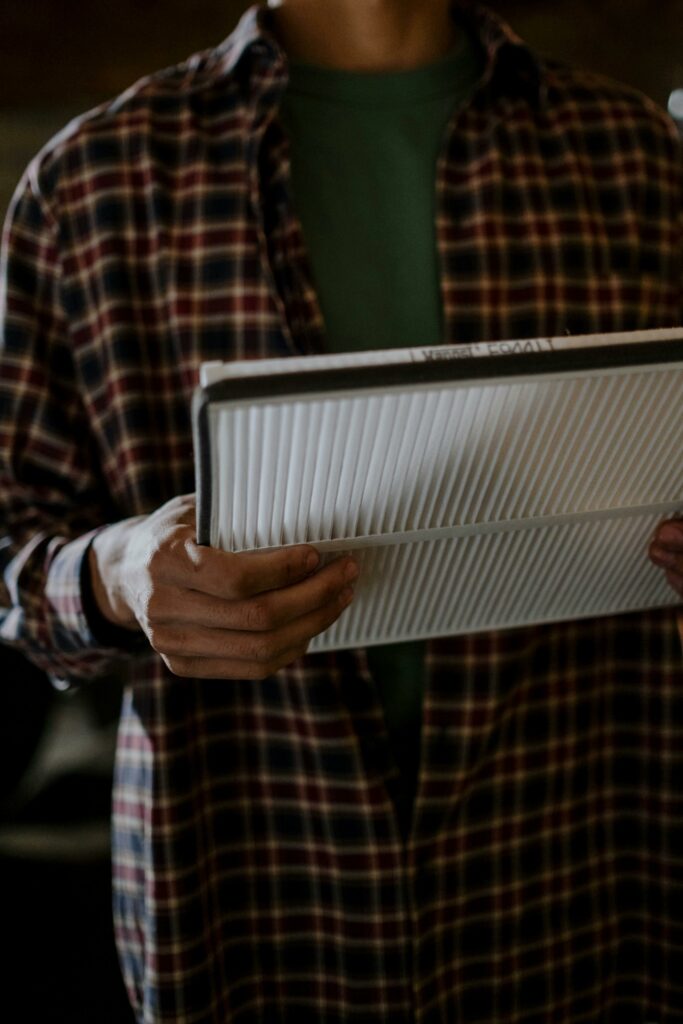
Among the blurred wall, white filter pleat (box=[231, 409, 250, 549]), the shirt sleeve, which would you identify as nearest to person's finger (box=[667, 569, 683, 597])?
white filter pleat (box=[231, 409, 250, 549])

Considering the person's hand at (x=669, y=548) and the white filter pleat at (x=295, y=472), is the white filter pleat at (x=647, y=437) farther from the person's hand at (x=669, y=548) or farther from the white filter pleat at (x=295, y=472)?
the white filter pleat at (x=295, y=472)

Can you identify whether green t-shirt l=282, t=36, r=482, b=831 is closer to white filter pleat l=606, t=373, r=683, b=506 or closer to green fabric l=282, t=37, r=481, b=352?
green fabric l=282, t=37, r=481, b=352

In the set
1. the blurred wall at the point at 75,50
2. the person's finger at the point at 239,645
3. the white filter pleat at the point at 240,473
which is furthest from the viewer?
A: the blurred wall at the point at 75,50

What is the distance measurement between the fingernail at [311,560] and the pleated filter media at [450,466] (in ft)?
0.06

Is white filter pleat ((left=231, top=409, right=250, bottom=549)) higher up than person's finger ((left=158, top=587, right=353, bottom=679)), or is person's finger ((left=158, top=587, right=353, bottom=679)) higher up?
white filter pleat ((left=231, top=409, right=250, bottom=549))

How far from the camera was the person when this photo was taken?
2.56 ft

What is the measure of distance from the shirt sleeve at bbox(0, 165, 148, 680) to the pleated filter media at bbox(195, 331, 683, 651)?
0.25 metres

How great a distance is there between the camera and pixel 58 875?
1.47 meters

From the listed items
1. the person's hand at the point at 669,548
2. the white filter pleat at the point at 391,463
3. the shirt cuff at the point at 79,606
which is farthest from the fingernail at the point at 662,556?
the shirt cuff at the point at 79,606

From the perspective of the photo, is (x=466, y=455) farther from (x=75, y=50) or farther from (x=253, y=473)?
(x=75, y=50)

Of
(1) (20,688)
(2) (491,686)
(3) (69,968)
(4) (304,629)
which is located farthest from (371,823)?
(3) (69,968)

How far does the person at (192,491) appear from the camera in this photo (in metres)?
0.78

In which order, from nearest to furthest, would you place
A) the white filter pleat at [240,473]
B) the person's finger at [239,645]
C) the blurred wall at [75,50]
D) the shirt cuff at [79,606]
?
the white filter pleat at [240,473]
the person's finger at [239,645]
the shirt cuff at [79,606]
the blurred wall at [75,50]

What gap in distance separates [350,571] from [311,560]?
1.4 inches
